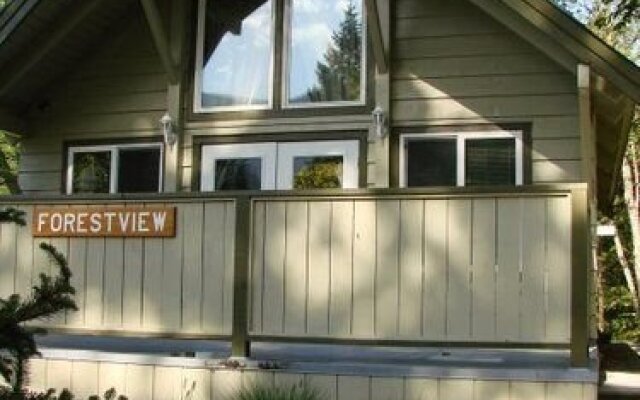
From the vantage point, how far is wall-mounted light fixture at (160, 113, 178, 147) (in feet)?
29.7

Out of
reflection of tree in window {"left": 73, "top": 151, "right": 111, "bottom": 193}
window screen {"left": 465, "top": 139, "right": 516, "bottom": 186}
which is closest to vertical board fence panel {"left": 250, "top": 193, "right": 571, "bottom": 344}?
window screen {"left": 465, "top": 139, "right": 516, "bottom": 186}

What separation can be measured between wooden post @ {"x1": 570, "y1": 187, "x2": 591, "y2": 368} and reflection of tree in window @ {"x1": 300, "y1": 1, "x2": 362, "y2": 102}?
351 centimetres

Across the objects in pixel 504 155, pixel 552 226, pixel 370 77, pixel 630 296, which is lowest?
pixel 630 296

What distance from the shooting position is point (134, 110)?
9477 mm

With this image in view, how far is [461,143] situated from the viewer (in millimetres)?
8484

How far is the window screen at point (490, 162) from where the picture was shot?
27.4 feet

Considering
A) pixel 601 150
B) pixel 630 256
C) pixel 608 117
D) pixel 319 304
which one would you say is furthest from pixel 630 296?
pixel 319 304

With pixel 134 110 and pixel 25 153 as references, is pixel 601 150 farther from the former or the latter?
pixel 25 153

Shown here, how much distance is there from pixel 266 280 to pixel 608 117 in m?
4.42

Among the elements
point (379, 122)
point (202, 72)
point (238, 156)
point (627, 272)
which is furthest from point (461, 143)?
point (627, 272)

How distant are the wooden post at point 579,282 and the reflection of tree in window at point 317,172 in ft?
11.1

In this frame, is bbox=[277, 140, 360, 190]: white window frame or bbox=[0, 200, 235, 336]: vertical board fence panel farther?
bbox=[277, 140, 360, 190]: white window frame

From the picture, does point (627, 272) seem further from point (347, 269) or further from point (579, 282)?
point (347, 269)

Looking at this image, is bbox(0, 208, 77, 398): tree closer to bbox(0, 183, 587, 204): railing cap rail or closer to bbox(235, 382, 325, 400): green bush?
bbox(235, 382, 325, 400): green bush
